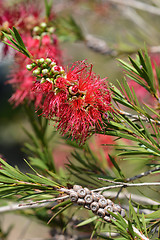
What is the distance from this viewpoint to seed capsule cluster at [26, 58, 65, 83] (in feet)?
1.45

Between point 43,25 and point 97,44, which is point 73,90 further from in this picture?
point 97,44

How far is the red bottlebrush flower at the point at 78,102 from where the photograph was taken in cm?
47

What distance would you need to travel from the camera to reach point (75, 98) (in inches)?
18.6

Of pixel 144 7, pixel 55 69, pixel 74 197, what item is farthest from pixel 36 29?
pixel 144 7

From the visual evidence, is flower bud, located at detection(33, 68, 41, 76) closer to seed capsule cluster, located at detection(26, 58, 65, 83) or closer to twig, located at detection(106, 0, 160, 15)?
seed capsule cluster, located at detection(26, 58, 65, 83)

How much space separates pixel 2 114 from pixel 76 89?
2805 mm

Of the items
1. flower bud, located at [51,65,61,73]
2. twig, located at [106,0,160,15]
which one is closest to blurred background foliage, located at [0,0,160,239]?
twig, located at [106,0,160,15]

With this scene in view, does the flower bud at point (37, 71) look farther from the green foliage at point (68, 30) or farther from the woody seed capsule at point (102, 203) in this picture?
the green foliage at point (68, 30)

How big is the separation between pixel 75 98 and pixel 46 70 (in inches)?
2.8

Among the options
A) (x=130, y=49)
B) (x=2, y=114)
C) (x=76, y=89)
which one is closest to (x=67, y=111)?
(x=76, y=89)

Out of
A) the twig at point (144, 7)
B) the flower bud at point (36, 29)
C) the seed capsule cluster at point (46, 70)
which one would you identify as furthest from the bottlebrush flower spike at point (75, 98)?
the twig at point (144, 7)

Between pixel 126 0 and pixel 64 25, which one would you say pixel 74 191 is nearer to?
pixel 64 25

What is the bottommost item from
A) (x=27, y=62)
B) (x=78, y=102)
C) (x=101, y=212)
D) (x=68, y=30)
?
(x=101, y=212)

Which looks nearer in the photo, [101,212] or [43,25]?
[101,212]
